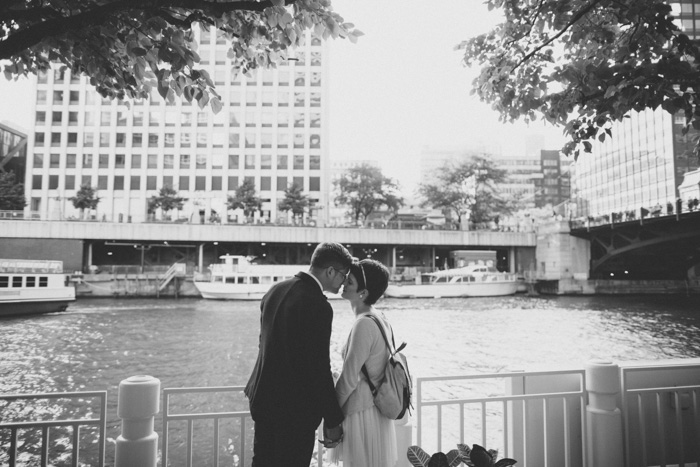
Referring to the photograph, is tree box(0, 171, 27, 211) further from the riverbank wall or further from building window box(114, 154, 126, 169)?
the riverbank wall

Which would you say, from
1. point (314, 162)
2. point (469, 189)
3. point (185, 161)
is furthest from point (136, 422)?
point (185, 161)

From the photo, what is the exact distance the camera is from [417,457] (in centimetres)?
266

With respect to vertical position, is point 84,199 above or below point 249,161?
below

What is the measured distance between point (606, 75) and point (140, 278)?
1835 inches

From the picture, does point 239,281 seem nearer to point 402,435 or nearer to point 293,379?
point 402,435

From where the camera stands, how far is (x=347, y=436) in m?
3.18

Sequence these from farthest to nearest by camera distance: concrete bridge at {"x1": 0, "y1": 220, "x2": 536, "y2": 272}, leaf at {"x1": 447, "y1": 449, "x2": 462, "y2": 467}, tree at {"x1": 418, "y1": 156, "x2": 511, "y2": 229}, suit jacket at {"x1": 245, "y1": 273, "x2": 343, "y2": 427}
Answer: tree at {"x1": 418, "y1": 156, "x2": 511, "y2": 229}, concrete bridge at {"x1": 0, "y1": 220, "x2": 536, "y2": 272}, suit jacket at {"x1": 245, "y1": 273, "x2": 343, "y2": 427}, leaf at {"x1": 447, "y1": 449, "x2": 462, "y2": 467}

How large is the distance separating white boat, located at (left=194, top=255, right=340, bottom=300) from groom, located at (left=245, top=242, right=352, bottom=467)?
3741 cm

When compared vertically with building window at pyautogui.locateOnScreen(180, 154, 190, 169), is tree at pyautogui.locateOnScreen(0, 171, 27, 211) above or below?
below

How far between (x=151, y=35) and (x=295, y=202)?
54.5 meters

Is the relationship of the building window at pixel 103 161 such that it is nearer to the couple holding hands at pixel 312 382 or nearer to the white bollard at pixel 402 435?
the white bollard at pixel 402 435

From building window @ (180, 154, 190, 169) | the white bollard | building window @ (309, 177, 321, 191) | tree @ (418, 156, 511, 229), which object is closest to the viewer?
the white bollard

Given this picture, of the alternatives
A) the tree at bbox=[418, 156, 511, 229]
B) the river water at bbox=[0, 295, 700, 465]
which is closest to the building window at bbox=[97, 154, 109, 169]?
the river water at bbox=[0, 295, 700, 465]

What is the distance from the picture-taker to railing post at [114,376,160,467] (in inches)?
133
